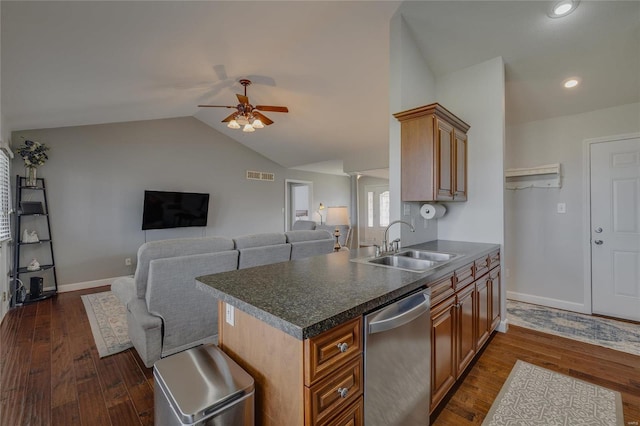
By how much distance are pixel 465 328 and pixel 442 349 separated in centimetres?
43

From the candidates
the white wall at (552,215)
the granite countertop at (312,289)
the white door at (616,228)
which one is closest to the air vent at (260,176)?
the white wall at (552,215)

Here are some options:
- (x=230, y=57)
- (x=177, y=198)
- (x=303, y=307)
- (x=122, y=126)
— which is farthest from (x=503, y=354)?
(x=122, y=126)

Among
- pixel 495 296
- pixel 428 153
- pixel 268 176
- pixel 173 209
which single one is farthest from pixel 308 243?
pixel 268 176

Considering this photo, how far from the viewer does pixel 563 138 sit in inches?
133

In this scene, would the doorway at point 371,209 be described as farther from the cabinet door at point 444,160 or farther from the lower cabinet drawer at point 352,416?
the lower cabinet drawer at point 352,416

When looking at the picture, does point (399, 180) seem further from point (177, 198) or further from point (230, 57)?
point (177, 198)

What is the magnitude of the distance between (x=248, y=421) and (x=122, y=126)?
5445 mm

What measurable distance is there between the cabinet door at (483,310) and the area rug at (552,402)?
12.2 inches

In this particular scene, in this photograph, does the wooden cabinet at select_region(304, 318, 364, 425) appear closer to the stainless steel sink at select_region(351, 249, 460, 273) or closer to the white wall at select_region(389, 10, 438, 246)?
the stainless steel sink at select_region(351, 249, 460, 273)

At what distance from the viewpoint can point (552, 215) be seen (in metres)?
3.47

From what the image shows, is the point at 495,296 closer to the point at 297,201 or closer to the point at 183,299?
the point at 183,299

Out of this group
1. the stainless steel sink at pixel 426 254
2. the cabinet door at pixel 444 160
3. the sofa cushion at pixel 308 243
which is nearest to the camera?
the stainless steel sink at pixel 426 254

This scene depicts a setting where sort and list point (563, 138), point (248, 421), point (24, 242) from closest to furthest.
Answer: point (248, 421), point (563, 138), point (24, 242)

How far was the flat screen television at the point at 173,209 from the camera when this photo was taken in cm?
502
